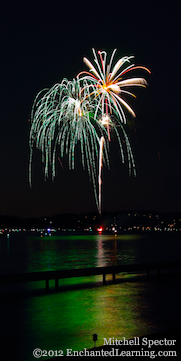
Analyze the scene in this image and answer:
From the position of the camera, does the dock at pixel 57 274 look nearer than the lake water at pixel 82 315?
No

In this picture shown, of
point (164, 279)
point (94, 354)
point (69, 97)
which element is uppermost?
point (69, 97)

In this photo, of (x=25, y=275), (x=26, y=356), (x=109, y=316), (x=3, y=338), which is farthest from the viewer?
(x=25, y=275)

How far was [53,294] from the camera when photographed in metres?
15.7

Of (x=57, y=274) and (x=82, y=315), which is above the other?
(x=57, y=274)

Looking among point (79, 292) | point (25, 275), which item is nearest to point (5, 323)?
point (25, 275)

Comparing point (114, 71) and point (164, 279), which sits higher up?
point (114, 71)

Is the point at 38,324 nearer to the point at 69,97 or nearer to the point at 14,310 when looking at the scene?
the point at 14,310

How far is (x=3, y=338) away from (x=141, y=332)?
3.27 metres

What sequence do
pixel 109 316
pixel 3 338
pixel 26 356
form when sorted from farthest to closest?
pixel 109 316, pixel 3 338, pixel 26 356

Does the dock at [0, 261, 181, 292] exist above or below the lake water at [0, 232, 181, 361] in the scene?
above

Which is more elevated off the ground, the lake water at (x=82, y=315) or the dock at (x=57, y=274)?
the dock at (x=57, y=274)

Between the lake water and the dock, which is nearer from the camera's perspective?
the lake water

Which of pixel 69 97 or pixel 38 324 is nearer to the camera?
pixel 38 324

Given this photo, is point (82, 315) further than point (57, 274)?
No
